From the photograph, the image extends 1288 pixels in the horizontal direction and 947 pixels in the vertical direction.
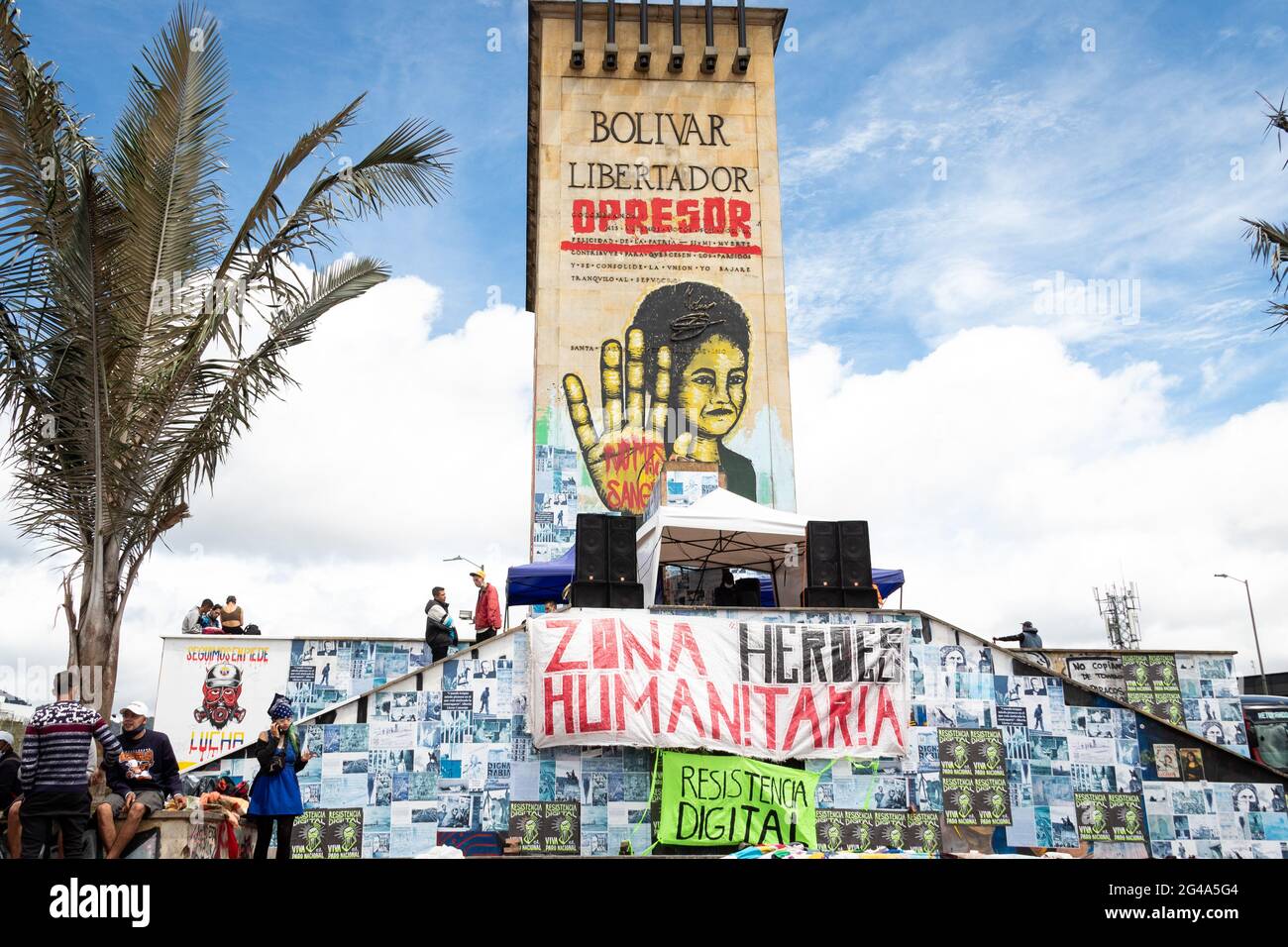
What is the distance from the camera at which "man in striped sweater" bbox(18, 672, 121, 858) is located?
361 inches

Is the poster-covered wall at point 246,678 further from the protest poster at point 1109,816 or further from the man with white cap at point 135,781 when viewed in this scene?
the protest poster at point 1109,816

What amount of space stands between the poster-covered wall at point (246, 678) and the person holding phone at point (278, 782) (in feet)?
18.3

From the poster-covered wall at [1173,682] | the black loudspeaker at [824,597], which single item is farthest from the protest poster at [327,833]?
the poster-covered wall at [1173,682]

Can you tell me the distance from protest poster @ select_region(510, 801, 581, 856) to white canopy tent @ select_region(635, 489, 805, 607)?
12.0 ft

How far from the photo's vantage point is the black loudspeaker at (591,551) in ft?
48.9

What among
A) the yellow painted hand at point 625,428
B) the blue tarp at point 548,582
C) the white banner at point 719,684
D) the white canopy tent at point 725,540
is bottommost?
the white banner at point 719,684

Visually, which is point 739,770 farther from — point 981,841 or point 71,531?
point 71,531

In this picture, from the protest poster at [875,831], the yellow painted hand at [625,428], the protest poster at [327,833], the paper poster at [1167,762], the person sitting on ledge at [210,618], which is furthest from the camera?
the yellow painted hand at [625,428]

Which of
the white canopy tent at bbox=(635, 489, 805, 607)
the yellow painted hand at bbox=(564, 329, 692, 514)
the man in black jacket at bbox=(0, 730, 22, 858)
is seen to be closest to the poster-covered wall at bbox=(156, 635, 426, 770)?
the white canopy tent at bbox=(635, 489, 805, 607)

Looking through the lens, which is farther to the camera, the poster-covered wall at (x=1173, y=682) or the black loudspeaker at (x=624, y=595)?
the poster-covered wall at (x=1173, y=682)

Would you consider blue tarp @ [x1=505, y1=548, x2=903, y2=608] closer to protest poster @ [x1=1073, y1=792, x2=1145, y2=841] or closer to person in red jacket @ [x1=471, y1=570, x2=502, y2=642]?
person in red jacket @ [x1=471, y1=570, x2=502, y2=642]

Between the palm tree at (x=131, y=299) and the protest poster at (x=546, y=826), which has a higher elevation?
the palm tree at (x=131, y=299)

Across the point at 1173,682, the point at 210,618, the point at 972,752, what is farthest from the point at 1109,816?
the point at 210,618
